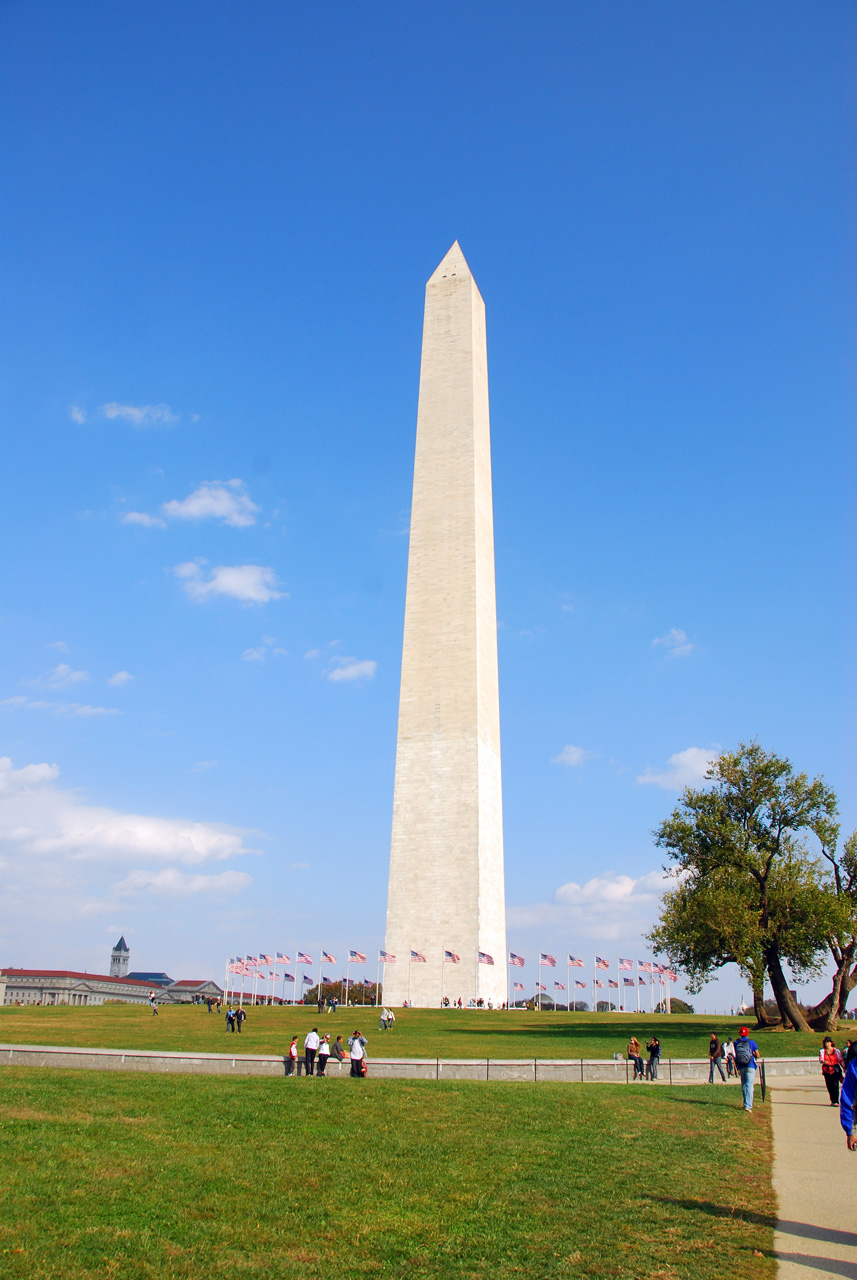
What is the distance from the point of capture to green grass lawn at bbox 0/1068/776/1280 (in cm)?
829

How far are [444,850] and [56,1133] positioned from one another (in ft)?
147

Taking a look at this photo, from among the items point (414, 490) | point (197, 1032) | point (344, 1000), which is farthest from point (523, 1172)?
point (344, 1000)

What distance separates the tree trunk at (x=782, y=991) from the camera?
39281 mm

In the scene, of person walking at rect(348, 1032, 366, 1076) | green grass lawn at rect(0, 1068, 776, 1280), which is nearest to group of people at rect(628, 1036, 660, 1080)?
green grass lawn at rect(0, 1068, 776, 1280)

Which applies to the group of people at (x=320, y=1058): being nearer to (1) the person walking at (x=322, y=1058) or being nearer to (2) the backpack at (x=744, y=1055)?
(1) the person walking at (x=322, y=1058)

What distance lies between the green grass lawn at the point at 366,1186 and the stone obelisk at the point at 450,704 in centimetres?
3914

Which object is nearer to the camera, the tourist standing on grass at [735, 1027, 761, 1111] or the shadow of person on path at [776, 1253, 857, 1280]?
the shadow of person on path at [776, 1253, 857, 1280]

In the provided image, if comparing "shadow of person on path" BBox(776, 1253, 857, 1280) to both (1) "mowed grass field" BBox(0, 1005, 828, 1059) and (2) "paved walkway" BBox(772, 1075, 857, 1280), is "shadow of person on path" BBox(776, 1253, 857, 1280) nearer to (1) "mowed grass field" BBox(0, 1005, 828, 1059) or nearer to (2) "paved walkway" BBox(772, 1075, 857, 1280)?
(2) "paved walkway" BBox(772, 1075, 857, 1280)

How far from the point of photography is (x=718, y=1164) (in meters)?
12.5

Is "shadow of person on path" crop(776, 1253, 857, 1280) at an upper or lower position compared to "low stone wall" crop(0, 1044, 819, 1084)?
upper

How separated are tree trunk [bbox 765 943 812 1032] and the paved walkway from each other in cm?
2208

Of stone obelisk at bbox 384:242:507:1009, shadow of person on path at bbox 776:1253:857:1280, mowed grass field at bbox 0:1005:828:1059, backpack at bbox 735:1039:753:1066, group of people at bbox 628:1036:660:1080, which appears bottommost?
mowed grass field at bbox 0:1005:828:1059

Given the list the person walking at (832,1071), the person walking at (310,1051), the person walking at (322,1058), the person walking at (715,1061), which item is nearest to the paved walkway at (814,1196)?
the person walking at (832,1071)

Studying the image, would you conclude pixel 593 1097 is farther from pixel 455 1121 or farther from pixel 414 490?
pixel 414 490
